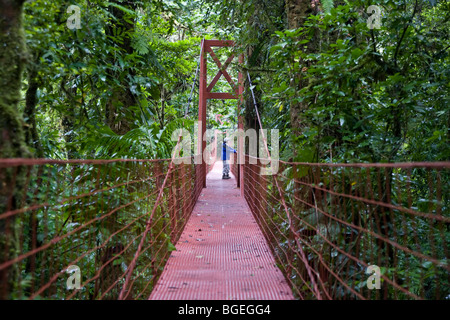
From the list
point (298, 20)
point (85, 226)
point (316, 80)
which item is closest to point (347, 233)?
point (316, 80)

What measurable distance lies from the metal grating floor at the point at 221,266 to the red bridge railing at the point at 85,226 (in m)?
0.13

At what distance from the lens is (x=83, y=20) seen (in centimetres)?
237

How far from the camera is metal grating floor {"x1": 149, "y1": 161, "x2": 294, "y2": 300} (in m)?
2.10

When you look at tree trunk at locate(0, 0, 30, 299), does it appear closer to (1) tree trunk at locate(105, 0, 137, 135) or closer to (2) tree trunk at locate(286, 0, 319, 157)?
(2) tree trunk at locate(286, 0, 319, 157)

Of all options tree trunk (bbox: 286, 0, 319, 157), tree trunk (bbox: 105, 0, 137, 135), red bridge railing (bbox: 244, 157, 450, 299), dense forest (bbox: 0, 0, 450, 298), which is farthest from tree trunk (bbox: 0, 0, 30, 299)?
tree trunk (bbox: 105, 0, 137, 135)

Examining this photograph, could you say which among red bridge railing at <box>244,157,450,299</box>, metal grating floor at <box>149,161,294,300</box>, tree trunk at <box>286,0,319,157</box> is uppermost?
tree trunk at <box>286,0,319,157</box>

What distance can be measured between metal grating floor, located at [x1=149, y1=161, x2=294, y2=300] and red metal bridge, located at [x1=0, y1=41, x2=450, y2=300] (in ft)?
0.04

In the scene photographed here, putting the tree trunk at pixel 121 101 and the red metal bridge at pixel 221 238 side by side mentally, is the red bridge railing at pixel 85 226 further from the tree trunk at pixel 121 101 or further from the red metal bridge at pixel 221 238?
the tree trunk at pixel 121 101

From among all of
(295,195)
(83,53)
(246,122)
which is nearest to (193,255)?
(295,195)

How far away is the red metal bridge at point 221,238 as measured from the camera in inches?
51.3

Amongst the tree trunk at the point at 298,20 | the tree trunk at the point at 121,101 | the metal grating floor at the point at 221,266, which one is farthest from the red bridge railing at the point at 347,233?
the tree trunk at the point at 121,101

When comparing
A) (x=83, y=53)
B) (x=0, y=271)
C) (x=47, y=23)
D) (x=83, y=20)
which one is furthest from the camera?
(x=83, y=53)
